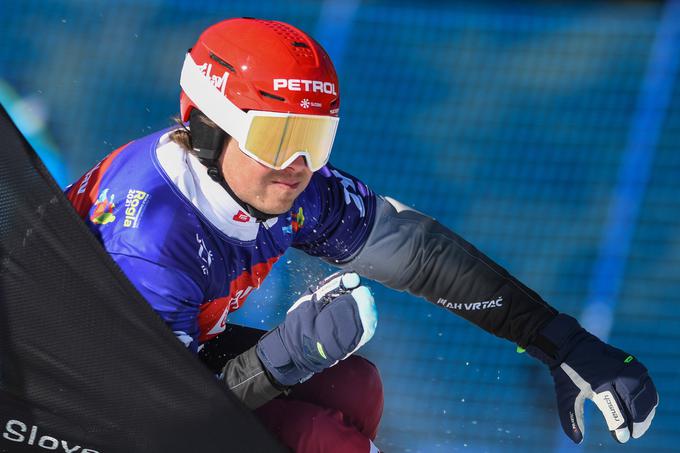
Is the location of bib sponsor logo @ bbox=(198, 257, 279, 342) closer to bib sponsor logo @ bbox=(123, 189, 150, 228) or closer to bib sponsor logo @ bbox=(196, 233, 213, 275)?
bib sponsor logo @ bbox=(196, 233, 213, 275)

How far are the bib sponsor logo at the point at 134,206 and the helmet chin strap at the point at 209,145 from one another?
18 cm

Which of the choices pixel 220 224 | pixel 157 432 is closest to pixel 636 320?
pixel 220 224

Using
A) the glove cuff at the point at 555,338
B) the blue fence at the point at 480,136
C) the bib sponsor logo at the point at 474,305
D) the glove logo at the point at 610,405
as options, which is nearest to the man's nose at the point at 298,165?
the bib sponsor logo at the point at 474,305

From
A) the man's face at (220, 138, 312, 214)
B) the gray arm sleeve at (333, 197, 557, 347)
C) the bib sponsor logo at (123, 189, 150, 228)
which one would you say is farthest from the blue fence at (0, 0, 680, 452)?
the bib sponsor logo at (123, 189, 150, 228)

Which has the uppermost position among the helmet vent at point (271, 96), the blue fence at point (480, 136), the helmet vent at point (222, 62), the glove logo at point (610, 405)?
the helmet vent at point (222, 62)

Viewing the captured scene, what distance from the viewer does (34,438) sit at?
67.6 inches

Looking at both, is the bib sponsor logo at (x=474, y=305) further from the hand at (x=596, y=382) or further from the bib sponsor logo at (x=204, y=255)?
the bib sponsor logo at (x=204, y=255)

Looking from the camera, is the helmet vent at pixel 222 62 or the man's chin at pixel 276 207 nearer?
the helmet vent at pixel 222 62

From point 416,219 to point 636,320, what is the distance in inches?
77.3

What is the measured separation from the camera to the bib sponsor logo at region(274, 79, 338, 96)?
6.44 feet

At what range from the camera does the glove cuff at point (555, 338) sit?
2.31 meters

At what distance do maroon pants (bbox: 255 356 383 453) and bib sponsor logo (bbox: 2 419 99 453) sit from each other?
1.31 ft

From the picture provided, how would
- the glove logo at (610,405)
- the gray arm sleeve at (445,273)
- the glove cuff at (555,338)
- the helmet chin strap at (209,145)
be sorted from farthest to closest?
1. the gray arm sleeve at (445,273)
2. the glove cuff at (555,338)
3. the glove logo at (610,405)
4. the helmet chin strap at (209,145)

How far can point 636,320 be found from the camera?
13.4 feet
